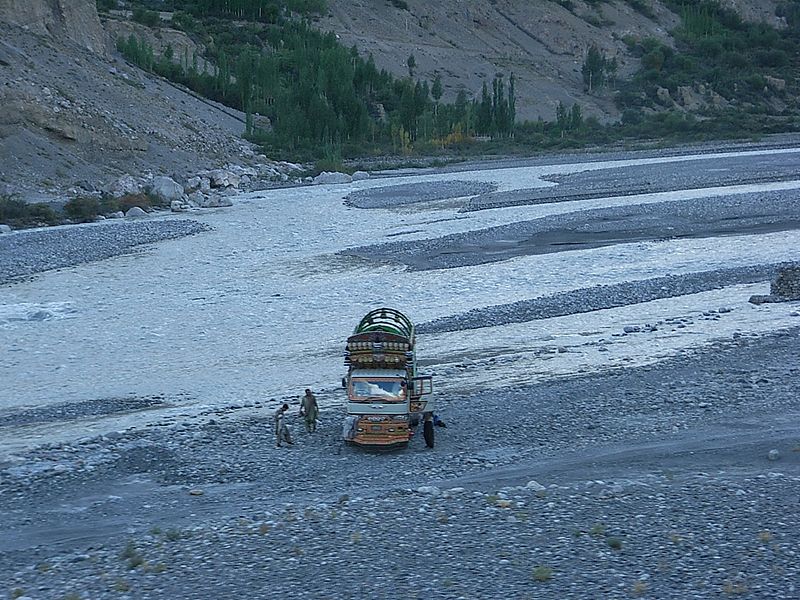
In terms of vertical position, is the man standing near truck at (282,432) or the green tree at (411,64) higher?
the green tree at (411,64)

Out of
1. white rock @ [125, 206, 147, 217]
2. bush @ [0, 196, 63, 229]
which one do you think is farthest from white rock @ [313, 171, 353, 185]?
bush @ [0, 196, 63, 229]

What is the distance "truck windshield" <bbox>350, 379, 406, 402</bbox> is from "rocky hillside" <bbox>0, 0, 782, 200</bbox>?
32085mm

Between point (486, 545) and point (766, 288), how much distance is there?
1382 cm

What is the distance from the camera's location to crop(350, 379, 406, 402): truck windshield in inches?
449

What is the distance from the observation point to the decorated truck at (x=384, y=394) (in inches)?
444

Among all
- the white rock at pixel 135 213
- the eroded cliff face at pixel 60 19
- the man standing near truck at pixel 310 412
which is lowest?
the man standing near truck at pixel 310 412

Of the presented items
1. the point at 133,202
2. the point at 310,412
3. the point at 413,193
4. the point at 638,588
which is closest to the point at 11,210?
the point at 133,202

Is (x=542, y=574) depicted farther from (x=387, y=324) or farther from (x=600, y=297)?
(x=600, y=297)

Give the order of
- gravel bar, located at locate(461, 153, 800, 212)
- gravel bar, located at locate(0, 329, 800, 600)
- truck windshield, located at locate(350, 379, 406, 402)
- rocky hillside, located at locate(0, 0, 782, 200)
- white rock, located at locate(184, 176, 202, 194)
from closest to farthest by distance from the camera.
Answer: gravel bar, located at locate(0, 329, 800, 600) < truck windshield, located at locate(350, 379, 406, 402) < gravel bar, located at locate(461, 153, 800, 212) < rocky hillside, located at locate(0, 0, 782, 200) < white rock, located at locate(184, 176, 202, 194)

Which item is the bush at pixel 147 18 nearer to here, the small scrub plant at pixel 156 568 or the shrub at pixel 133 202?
the shrub at pixel 133 202

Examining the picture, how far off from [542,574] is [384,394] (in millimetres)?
4165

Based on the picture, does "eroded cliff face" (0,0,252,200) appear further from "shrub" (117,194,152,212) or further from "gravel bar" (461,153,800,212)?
"gravel bar" (461,153,800,212)

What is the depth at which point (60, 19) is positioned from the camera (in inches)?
2365

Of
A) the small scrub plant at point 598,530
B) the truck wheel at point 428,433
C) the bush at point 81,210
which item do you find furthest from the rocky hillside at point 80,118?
the small scrub plant at point 598,530
